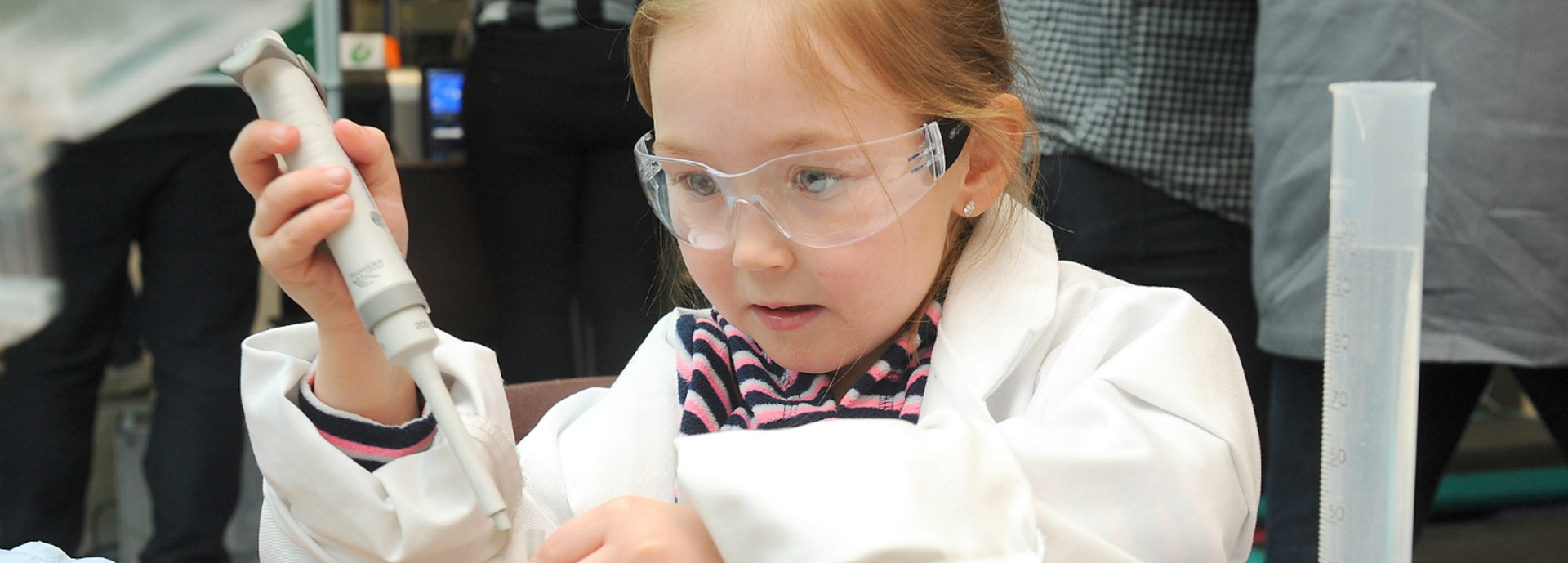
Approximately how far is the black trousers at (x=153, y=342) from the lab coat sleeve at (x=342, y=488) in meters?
1.25

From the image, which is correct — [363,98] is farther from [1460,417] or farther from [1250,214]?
[1460,417]

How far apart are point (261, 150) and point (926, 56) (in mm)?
499

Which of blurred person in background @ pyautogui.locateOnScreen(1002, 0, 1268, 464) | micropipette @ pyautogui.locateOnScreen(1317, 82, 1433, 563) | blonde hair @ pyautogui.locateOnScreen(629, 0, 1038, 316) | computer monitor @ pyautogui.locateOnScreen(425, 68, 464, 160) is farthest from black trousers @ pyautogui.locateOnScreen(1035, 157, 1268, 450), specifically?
computer monitor @ pyautogui.locateOnScreen(425, 68, 464, 160)

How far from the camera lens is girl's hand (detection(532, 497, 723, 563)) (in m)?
0.67

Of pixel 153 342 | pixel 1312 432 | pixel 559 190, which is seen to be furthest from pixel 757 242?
pixel 153 342

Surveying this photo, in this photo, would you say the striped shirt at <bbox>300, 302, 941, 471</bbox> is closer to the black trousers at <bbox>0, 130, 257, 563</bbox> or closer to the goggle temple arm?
the goggle temple arm

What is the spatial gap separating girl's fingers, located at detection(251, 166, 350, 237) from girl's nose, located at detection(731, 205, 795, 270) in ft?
0.97

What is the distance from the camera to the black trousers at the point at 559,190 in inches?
81.0

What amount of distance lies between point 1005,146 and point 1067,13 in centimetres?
58

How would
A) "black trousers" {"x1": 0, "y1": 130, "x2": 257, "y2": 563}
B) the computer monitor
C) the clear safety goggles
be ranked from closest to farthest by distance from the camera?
the clear safety goggles < "black trousers" {"x1": 0, "y1": 130, "x2": 257, "y2": 563} < the computer monitor

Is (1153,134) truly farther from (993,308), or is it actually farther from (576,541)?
(576,541)

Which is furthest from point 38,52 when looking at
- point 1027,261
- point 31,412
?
point 1027,261

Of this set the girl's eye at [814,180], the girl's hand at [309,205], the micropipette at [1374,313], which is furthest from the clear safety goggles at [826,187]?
the micropipette at [1374,313]

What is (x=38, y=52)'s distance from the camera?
2078 millimetres
